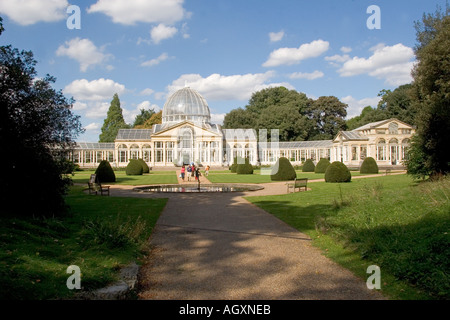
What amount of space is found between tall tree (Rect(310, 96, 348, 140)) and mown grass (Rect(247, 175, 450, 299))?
5990 cm

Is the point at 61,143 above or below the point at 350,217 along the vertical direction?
above

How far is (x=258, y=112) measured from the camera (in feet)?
258

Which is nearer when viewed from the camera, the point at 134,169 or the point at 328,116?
the point at 134,169

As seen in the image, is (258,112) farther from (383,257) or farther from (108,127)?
(383,257)

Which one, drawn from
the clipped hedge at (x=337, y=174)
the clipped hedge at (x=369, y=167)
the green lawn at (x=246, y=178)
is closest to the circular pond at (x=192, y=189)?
the green lawn at (x=246, y=178)

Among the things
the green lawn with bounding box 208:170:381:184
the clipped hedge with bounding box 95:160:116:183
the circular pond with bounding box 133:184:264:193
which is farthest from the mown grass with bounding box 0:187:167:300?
the green lawn with bounding box 208:170:381:184

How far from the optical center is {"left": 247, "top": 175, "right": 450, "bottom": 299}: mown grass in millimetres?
5227

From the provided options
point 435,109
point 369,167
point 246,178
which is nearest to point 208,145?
point 246,178

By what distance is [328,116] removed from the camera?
70312mm

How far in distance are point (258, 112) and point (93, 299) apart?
75.5m

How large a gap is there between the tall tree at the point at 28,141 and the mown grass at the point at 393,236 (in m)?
6.85

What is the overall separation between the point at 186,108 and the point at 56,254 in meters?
60.2

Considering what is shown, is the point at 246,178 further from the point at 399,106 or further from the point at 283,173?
the point at 399,106
